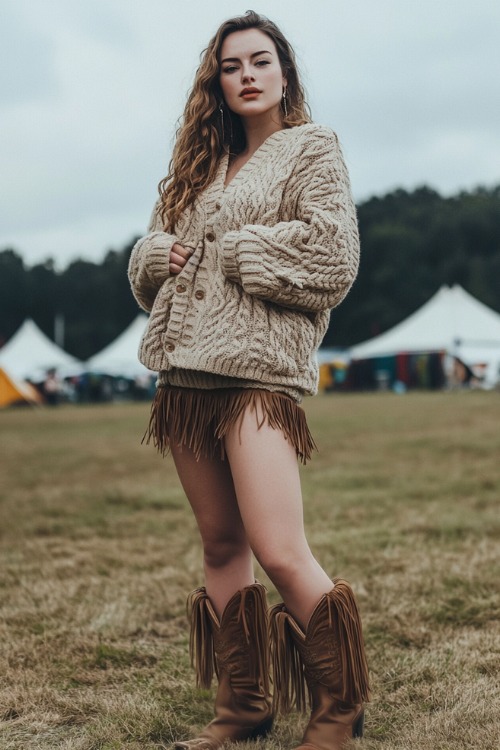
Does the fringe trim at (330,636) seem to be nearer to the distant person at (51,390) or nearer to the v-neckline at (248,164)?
the v-neckline at (248,164)

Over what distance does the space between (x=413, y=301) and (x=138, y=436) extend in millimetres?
48795

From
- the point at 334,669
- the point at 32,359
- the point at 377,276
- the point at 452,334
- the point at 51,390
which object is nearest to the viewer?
the point at 334,669

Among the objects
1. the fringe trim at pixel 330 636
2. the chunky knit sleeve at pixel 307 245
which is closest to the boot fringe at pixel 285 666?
the fringe trim at pixel 330 636

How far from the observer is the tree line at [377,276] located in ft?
199

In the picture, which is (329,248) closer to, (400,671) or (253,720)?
(253,720)

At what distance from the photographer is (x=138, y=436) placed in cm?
1384

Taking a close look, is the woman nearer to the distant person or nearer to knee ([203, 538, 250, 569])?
knee ([203, 538, 250, 569])

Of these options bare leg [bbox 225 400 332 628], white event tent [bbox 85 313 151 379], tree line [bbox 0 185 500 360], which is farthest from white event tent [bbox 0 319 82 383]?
bare leg [bbox 225 400 332 628]

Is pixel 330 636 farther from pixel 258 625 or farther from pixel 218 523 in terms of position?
pixel 218 523

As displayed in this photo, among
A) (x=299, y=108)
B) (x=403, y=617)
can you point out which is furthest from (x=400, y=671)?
(x=299, y=108)

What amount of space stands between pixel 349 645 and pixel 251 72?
139 centimetres

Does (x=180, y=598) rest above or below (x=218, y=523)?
below

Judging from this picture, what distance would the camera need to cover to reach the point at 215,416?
89.6 inches

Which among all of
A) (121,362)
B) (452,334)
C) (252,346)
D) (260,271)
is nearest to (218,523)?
(252,346)
